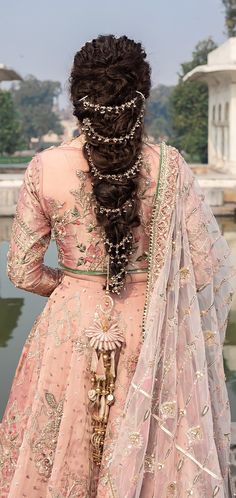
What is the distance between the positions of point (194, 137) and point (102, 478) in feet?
61.3

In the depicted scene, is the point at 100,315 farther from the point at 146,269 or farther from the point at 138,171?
the point at 138,171

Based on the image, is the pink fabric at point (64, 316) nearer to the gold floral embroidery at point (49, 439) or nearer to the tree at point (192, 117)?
the gold floral embroidery at point (49, 439)

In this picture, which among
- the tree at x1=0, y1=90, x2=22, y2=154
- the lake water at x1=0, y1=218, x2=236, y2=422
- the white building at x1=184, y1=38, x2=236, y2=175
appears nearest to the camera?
the lake water at x1=0, y1=218, x2=236, y2=422

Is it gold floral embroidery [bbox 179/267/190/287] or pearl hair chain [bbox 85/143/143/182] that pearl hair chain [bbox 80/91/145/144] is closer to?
pearl hair chain [bbox 85/143/143/182]

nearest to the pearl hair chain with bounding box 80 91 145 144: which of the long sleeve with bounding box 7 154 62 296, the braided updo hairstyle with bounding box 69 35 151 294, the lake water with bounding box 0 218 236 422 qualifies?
the braided updo hairstyle with bounding box 69 35 151 294

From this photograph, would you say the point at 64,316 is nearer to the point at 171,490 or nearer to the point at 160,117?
the point at 171,490

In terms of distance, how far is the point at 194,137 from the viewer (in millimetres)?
19531

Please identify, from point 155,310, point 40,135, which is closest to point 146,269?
point 155,310

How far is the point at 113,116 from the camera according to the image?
1.18 m

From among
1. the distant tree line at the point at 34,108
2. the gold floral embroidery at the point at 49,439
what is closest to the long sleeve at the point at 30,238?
the gold floral embroidery at the point at 49,439

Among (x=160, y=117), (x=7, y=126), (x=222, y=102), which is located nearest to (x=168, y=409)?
(x=222, y=102)

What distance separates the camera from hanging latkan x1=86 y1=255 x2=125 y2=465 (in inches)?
50.4

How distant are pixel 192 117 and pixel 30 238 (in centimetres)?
1946

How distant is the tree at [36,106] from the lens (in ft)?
143
